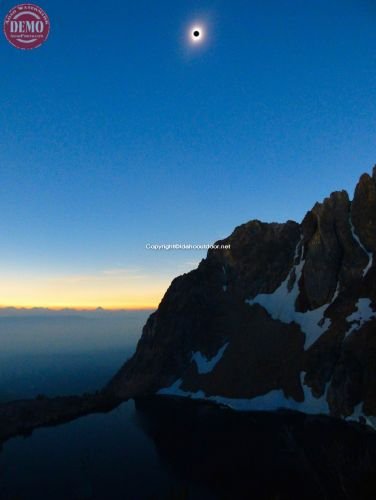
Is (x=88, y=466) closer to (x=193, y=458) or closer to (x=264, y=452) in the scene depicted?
(x=193, y=458)

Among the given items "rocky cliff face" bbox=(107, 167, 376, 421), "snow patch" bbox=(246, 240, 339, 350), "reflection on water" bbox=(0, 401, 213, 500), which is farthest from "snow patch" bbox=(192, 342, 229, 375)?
"reflection on water" bbox=(0, 401, 213, 500)

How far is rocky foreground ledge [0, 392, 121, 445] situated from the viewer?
4825 inches

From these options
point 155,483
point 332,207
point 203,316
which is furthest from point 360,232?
point 155,483

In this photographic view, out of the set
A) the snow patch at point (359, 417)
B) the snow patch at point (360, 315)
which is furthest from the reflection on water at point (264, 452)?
the snow patch at point (360, 315)

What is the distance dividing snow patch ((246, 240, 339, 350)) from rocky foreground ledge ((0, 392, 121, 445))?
226ft

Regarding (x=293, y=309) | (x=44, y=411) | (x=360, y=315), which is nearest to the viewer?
(x=360, y=315)

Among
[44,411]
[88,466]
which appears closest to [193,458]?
[88,466]

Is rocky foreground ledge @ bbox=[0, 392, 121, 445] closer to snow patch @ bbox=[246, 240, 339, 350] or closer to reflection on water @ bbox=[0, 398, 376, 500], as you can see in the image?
reflection on water @ bbox=[0, 398, 376, 500]

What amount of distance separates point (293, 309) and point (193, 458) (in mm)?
81345

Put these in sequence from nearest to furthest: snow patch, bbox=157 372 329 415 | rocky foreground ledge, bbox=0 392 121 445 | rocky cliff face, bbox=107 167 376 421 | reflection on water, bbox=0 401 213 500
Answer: reflection on water, bbox=0 401 213 500 → snow patch, bbox=157 372 329 415 → rocky cliff face, bbox=107 167 376 421 → rocky foreground ledge, bbox=0 392 121 445

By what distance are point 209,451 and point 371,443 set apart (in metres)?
33.9

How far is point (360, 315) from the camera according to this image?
123 meters

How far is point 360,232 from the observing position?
144 meters

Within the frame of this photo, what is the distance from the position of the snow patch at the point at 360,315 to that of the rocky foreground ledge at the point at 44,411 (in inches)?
3380
